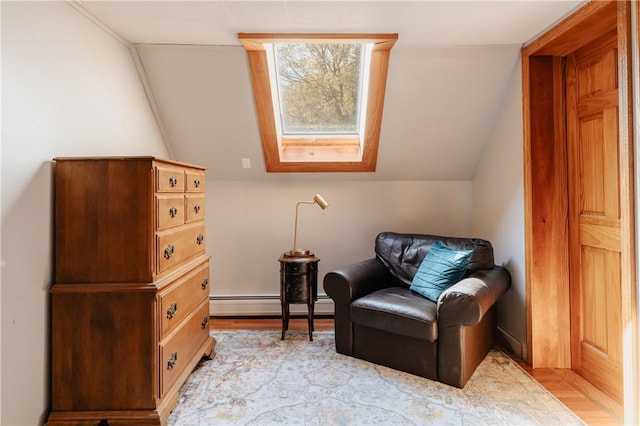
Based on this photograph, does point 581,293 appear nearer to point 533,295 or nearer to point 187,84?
point 533,295

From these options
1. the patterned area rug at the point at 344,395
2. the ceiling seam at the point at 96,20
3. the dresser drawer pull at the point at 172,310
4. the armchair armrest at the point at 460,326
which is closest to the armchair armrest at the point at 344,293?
the patterned area rug at the point at 344,395

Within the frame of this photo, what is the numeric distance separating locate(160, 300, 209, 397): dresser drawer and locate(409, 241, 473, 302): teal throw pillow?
5.32 ft

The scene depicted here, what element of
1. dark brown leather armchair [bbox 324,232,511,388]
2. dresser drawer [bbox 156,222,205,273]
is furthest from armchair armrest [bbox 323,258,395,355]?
dresser drawer [bbox 156,222,205,273]

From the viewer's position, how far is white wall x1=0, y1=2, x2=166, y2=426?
1519 millimetres

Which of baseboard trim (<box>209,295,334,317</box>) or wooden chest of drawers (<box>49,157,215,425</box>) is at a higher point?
wooden chest of drawers (<box>49,157,215,425</box>)

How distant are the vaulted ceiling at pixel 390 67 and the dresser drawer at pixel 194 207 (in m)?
0.89

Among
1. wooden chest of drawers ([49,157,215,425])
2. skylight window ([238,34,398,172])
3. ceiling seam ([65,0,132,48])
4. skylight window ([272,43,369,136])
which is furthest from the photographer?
skylight window ([272,43,369,136])

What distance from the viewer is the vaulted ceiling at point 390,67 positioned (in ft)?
6.68

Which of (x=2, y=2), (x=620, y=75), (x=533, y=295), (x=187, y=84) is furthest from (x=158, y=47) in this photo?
(x=533, y=295)

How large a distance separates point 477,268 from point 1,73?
3.01m

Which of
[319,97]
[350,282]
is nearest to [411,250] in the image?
[350,282]

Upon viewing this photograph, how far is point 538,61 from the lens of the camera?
2412mm

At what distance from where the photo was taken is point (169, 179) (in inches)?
75.7

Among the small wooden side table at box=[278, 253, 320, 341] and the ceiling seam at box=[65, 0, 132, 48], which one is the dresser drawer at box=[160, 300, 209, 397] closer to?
the small wooden side table at box=[278, 253, 320, 341]
